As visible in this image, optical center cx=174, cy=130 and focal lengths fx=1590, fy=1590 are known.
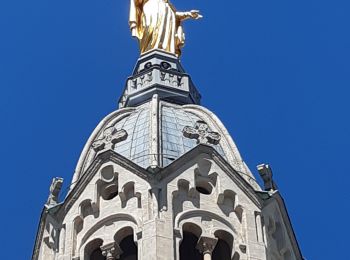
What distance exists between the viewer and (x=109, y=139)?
55312mm

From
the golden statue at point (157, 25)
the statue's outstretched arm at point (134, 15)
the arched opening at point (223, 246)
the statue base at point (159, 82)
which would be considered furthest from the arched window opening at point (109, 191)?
the statue's outstretched arm at point (134, 15)

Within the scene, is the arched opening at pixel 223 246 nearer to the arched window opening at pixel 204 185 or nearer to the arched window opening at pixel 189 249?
the arched window opening at pixel 189 249

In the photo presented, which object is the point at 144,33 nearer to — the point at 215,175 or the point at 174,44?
the point at 174,44

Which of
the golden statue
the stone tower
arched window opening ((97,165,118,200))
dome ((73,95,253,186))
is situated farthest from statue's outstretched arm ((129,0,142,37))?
arched window opening ((97,165,118,200))

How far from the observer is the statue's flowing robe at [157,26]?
213 ft

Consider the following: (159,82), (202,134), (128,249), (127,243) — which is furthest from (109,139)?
(159,82)

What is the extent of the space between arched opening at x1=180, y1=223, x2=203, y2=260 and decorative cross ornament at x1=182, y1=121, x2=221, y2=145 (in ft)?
11.5

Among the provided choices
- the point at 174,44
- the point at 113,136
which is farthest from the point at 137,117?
the point at 174,44

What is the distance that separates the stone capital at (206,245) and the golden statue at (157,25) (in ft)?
47.6

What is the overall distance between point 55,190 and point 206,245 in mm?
6526

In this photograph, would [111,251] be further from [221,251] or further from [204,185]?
[204,185]

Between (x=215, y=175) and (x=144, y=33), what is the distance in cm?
1280

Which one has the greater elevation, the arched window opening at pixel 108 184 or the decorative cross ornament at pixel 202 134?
the decorative cross ornament at pixel 202 134

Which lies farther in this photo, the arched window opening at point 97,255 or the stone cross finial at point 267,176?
the stone cross finial at point 267,176
